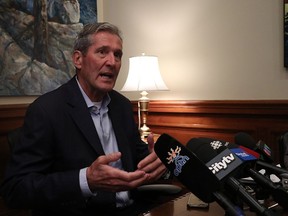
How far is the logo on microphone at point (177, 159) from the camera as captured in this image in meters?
0.75

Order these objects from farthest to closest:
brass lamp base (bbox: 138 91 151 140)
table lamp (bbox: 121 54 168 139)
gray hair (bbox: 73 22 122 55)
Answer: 1. brass lamp base (bbox: 138 91 151 140)
2. table lamp (bbox: 121 54 168 139)
3. gray hair (bbox: 73 22 122 55)

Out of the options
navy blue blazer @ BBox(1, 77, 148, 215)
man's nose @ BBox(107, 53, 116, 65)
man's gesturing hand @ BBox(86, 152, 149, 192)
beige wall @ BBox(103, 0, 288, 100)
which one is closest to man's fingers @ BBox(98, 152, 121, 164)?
man's gesturing hand @ BBox(86, 152, 149, 192)

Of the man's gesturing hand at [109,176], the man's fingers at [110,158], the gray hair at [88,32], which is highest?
the gray hair at [88,32]

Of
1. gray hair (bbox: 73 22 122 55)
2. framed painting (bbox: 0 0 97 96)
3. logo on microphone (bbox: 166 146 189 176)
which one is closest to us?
logo on microphone (bbox: 166 146 189 176)

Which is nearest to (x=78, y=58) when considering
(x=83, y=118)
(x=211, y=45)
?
(x=83, y=118)

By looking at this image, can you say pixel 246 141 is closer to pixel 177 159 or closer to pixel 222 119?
pixel 177 159

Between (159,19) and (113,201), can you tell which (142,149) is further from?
(159,19)

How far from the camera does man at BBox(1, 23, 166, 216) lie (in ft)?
3.85

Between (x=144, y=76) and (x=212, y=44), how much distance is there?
0.64m

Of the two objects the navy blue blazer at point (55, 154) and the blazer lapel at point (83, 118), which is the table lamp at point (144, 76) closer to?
the navy blue blazer at point (55, 154)

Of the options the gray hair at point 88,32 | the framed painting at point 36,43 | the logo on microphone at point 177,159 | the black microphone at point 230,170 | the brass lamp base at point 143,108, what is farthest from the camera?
the brass lamp base at point 143,108

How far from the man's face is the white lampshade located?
3.12 ft

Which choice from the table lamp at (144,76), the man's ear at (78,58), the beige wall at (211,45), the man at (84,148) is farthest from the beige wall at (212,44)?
the man's ear at (78,58)

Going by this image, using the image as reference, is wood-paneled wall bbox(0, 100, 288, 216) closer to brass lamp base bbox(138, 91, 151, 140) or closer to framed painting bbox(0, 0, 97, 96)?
framed painting bbox(0, 0, 97, 96)
